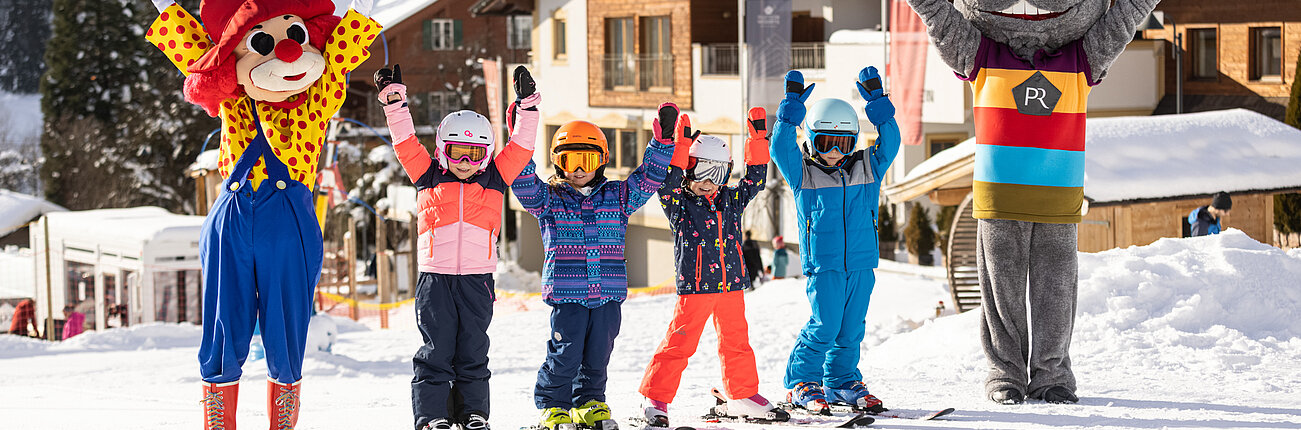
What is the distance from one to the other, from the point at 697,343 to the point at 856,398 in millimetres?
799

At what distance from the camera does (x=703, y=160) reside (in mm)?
6371

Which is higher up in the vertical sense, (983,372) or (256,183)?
(256,183)

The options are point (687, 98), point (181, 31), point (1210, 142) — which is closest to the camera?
point (181, 31)

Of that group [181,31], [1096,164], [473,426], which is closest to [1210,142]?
[1096,164]

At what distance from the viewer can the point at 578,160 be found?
242 inches

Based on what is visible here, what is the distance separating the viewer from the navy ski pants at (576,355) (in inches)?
238

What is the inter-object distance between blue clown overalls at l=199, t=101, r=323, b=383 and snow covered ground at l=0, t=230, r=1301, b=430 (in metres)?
1.18

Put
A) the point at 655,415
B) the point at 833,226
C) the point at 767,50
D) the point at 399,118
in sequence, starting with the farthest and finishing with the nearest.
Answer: the point at 767,50 → the point at 833,226 → the point at 655,415 → the point at 399,118

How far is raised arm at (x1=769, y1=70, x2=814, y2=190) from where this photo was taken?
6.50 metres

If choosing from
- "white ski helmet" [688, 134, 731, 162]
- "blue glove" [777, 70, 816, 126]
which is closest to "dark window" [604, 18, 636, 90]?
"blue glove" [777, 70, 816, 126]

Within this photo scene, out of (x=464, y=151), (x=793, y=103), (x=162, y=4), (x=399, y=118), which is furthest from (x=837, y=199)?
(x=162, y=4)

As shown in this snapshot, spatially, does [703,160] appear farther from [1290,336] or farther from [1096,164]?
[1096,164]

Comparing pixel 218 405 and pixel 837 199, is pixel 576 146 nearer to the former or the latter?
pixel 837 199

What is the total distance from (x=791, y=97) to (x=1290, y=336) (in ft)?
11.0
